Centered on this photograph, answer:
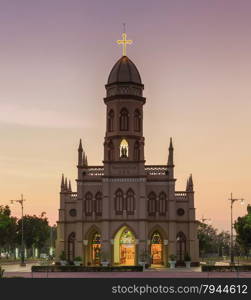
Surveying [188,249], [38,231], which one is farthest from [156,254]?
[38,231]

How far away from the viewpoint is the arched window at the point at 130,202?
3354 inches

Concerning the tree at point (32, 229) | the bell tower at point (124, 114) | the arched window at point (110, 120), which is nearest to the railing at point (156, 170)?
the bell tower at point (124, 114)

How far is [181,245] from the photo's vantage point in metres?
87.9

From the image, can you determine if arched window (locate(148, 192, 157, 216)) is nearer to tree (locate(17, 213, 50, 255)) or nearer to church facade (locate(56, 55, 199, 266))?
church facade (locate(56, 55, 199, 266))

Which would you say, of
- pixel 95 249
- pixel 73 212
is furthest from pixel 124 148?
pixel 95 249

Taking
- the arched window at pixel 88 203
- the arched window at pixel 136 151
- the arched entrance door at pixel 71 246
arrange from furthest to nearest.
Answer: the arched entrance door at pixel 71 246 → the arched window at pixel 136 151 → the arched window at pixel 88 203

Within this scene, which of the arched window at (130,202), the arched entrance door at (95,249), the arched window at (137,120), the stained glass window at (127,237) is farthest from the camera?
the arched window at (137,120)

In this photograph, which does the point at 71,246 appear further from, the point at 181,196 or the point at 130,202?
the point at 181,196

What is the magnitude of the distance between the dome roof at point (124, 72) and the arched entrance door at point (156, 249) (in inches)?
873

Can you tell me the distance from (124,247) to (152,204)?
280 inches

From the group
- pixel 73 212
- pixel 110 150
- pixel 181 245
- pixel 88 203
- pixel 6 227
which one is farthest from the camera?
pixel 6 227

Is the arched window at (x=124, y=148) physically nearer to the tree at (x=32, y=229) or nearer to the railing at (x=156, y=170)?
the railing at (x=156, y=170)
